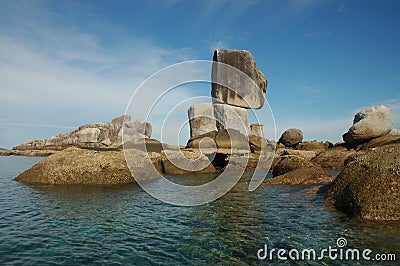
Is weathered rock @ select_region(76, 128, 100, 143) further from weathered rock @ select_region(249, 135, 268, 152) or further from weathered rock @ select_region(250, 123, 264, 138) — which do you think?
weathered rock @ select_region(249, 135, 268, 152)

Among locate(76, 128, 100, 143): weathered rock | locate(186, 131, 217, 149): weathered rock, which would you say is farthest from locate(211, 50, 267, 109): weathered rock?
locate(76, 128, 100, 143): weathered rock

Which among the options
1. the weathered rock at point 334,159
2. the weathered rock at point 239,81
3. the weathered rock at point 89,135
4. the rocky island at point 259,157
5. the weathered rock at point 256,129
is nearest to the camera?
the rocky island at point 259,157

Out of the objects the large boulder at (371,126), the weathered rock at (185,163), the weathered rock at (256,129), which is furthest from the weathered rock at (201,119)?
the large boulder at (371,126)

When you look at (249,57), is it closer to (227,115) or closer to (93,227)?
(227,115)

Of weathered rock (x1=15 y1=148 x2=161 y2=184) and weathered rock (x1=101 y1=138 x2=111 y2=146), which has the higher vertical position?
weathered rock (x1=101 y1=138 x2=111 y2=146)

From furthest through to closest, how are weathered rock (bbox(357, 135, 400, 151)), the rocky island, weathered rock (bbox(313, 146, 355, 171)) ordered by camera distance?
1. weathered rock (bbox(357, 135, 400, 151))
2. weathered rock (bbox(313, 146, 355, 171))
3. the rocky island

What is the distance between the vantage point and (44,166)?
16328 mm

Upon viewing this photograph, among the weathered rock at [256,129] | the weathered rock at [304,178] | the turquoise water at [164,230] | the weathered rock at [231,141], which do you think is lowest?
the turquoise water at [164,230]

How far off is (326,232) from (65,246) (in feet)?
23.5

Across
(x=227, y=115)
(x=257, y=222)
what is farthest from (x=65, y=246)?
(x=227, y=115)

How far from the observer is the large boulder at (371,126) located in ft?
102

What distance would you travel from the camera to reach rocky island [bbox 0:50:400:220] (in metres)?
9.02

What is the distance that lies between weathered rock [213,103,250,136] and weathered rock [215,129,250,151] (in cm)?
1475

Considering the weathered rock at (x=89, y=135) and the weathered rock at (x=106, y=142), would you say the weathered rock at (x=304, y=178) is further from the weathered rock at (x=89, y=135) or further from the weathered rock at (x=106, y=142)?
the weathered rock at (x=89, y=135)
